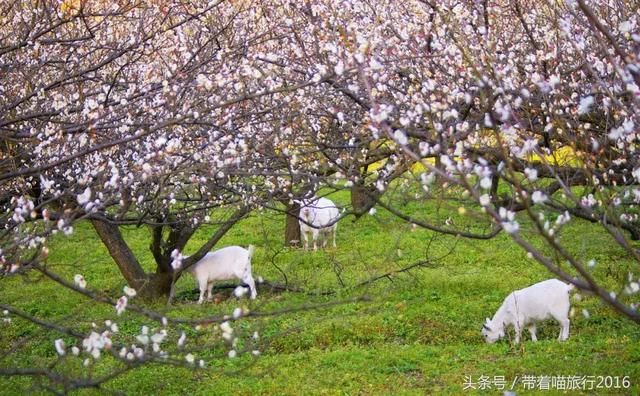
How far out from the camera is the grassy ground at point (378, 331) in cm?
946

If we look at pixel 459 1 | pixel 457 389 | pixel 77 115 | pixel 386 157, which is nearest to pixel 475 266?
pixel 386 157

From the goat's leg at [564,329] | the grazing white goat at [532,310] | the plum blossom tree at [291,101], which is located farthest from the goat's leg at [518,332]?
the plum blossom tree at [291,101]

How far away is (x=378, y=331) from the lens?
12.1 metres

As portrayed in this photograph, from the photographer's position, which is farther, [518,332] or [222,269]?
[222,269]

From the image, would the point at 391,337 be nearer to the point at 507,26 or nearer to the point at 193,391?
the point at 193,391

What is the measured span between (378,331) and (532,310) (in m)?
2.19

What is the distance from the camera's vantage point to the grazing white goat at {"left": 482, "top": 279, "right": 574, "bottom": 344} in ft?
36.4

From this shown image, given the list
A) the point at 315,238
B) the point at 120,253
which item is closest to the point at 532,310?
the point at 120,253

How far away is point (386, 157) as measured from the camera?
493 inches

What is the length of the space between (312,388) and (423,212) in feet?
45.1

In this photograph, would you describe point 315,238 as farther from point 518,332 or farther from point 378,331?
point 518,332

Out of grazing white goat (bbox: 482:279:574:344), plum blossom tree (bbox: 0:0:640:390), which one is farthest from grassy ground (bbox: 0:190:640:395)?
plum blossom tree (bbox: 0:0:640:390)

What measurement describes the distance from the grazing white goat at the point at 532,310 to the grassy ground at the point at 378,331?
271mm

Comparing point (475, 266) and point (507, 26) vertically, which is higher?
point (507, 26)
